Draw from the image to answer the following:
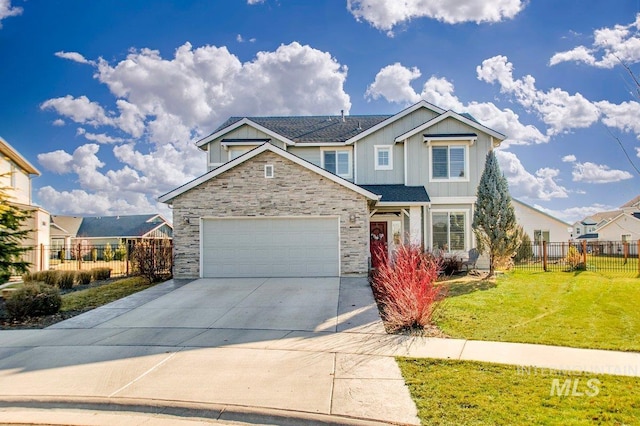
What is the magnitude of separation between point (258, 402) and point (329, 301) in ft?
20.9

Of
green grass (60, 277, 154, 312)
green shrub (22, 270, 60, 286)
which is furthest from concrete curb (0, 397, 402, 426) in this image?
green shrub (22, 270, 60, 286)

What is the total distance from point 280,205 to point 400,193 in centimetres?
610

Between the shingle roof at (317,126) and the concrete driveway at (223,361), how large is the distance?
37.1 feet

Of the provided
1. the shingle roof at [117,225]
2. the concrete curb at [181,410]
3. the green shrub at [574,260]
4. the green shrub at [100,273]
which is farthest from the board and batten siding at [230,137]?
the shingle roof at [117,225]

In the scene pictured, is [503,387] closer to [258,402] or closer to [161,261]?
[258,402]

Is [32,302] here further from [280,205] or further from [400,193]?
[400,193]

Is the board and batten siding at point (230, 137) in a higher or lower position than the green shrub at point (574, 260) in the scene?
higher

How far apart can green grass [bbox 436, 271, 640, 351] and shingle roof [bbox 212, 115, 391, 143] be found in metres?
10.1

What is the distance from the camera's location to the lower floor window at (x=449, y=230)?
19.2 metres

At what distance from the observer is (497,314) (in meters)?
10.4

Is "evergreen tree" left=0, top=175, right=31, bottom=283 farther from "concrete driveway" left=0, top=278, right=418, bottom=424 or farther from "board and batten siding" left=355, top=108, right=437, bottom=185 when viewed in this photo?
"board and batten siding" left=355, top=108, right=437, bottom=185

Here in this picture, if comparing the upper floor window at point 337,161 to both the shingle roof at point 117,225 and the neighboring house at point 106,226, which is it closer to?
the neighboring house at point 106,226

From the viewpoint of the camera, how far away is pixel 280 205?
621 inches

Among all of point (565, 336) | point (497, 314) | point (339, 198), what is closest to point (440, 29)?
point (339, 198)
